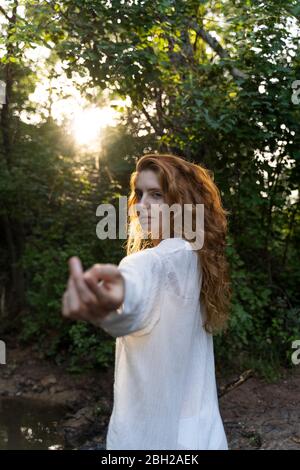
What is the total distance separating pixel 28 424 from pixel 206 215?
4570 millimetres

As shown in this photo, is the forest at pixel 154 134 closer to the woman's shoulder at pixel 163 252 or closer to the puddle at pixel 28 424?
the puddle at pixel 28 424

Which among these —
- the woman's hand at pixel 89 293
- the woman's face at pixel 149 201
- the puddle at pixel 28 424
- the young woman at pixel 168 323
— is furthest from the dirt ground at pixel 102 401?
the woman's hand at pixel 89 293

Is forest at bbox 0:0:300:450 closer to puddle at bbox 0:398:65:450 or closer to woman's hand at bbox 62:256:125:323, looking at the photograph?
puddle at bbox 0:398:65:450

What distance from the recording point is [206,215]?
175 cm

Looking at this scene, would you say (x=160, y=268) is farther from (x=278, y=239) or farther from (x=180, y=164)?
(x=278, y=239)

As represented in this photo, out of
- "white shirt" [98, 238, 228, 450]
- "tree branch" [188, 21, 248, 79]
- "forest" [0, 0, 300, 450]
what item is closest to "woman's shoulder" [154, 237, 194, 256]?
"white shirt" [98, 238, 228, 450]

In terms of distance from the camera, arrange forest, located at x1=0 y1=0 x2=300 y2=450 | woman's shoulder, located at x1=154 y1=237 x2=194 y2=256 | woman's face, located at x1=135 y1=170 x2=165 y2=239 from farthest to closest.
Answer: forest, located at x1=0 y1=0 x2=300 y2=450 < woman's face, located at x1=135 y1=170 x2=165 y2=239 < woman's shoulder, located at x1=154 y1=237 x2=194 y2=256

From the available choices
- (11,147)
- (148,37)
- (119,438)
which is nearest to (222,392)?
(148,37)

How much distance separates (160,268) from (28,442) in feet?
14.0

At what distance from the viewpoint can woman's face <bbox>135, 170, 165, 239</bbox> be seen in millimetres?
1630

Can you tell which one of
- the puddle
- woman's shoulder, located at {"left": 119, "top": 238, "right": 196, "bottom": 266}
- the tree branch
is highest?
the tree branch

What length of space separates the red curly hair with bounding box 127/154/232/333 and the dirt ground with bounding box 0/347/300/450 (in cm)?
260

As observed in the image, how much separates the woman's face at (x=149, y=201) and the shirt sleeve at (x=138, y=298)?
203 millimetres

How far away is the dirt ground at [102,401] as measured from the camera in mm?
4254
